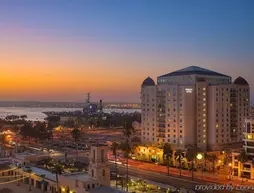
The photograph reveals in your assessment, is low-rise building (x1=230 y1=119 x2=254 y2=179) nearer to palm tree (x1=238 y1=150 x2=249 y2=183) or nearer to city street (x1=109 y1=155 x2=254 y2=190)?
palm tree (x1=238 y1=150 x2=249 y2=183)

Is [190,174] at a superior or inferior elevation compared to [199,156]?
inferior

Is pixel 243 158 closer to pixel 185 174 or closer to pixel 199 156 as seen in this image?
pixel 199 156

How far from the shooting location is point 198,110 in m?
67.2

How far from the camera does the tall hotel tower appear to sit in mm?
66875

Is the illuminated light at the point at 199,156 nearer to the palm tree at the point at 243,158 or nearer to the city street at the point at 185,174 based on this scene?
the city street at the point at 185,174

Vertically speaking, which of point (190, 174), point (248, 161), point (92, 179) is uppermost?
point (92, 179)

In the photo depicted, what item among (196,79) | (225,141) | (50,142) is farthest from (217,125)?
(50,142)

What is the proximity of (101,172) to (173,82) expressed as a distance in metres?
35.9

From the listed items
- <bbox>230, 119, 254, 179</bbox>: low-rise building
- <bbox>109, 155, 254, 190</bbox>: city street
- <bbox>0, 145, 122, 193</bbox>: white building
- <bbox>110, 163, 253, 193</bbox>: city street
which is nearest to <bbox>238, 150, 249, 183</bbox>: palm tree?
<bbox>230, 119, 254, 179</bbox>: low-rise building

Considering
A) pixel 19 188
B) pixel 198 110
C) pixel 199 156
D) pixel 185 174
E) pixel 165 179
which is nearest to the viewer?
pixel 19 188

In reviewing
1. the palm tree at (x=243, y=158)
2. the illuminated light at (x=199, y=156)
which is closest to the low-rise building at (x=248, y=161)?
the palm tree at (x=243, y=158)

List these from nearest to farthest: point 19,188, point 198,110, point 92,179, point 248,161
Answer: point 92,179 < point 19,188 < point 248,161 < point 198,110

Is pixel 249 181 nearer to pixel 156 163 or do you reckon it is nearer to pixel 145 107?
pixel 156 163

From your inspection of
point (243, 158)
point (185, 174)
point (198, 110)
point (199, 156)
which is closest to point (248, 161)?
point (243, 158)
